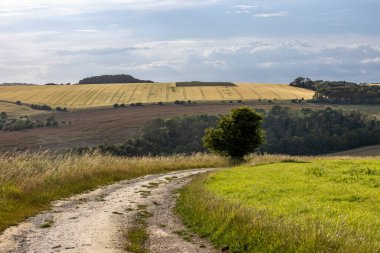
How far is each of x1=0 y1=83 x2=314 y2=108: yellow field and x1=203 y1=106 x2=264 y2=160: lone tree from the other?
71654 millimetres

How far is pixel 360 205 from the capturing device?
723 inches

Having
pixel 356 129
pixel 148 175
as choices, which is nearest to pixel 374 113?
pixel 356 129

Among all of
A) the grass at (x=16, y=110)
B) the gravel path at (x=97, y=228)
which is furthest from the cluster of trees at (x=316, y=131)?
the gravel path at (x=97, y=228)

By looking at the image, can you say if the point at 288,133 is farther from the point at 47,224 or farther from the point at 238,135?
the point at 47,224

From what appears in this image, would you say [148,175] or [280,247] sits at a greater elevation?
[280,247]

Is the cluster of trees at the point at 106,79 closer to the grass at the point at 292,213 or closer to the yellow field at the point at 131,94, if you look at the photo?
the yellow field at the point at 131,94

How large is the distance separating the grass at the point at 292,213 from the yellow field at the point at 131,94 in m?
100

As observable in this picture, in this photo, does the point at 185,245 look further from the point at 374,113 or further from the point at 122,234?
the point at 374,113

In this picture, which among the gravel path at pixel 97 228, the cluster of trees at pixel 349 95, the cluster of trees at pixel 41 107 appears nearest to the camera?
the gravel path at pixel 97 228

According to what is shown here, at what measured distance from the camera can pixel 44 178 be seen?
79.7 ft

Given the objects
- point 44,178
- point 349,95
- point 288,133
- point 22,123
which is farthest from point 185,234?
point 349,95

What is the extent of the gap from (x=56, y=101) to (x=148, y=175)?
94.8m

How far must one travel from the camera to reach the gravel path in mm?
13180

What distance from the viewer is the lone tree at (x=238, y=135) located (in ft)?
179
